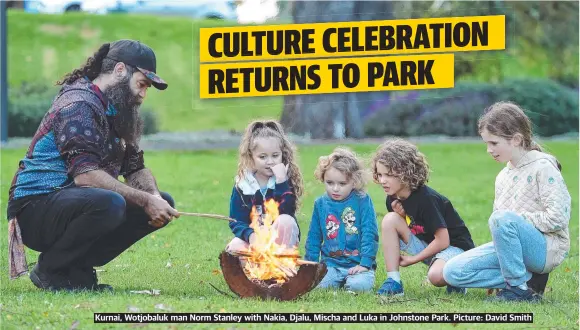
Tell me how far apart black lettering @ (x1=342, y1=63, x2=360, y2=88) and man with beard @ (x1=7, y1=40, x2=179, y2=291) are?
1937mm

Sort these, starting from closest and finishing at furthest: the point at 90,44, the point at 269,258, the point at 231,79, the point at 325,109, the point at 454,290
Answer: the point at 269,258
the point at 454,290
the point at 231,79
the point at 325,109
the point at 90,44

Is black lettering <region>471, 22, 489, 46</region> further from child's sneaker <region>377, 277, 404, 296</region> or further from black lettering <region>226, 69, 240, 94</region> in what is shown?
child's sneaker <region>377, 277, 404, 296</region>

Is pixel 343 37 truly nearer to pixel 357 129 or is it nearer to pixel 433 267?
pixel 433 267

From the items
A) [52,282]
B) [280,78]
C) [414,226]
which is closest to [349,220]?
[414,226]

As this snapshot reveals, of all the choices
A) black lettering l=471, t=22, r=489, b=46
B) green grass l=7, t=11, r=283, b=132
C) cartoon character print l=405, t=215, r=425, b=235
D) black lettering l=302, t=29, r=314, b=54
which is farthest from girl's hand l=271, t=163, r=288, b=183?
green grass l=7, t=11, r=283, b=132

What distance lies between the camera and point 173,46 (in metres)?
26.5

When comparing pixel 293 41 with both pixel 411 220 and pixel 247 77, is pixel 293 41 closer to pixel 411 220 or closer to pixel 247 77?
pixel 247 77

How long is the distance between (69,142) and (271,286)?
62.6 inches

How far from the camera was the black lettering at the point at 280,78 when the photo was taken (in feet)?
25.5

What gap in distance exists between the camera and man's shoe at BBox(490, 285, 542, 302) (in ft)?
20.9

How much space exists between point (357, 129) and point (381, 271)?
11031 millimetres

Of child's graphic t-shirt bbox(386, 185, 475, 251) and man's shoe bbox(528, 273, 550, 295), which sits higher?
child's graphic t-shirt bbox(386, 185, 475, 251)

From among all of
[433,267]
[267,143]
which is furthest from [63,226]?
[433,267]

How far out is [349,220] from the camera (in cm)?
688
